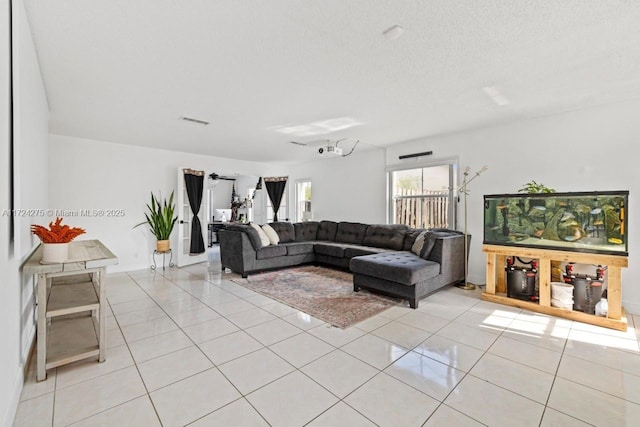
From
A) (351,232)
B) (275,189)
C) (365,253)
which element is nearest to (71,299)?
(365,253)

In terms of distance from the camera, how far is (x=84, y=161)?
488 centimetres

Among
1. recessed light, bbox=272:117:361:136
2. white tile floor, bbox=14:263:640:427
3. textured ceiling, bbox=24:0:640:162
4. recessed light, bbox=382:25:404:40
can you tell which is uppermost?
recessed light, bbox=272:117:361:136

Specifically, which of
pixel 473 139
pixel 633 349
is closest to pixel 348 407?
pixel 633 349

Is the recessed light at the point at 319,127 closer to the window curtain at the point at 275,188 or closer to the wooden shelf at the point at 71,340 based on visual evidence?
the window curtain at the point at 275,188

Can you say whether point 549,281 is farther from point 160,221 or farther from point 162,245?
point 160,221

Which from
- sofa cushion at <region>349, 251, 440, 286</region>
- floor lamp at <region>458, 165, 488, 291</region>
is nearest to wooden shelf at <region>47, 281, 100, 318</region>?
sofa cushion at <region>349, 251, 440, 286</region>

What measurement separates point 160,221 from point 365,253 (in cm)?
380

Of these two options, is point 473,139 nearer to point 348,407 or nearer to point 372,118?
point 372,118

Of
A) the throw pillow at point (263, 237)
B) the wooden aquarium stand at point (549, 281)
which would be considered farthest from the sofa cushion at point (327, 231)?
the wooden aquarium stand at point (549, 281)

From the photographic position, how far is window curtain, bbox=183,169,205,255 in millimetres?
5902

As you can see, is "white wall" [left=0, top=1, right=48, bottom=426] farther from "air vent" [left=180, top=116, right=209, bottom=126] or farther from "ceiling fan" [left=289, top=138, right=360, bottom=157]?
"ceiling fan" [left=289, top=138, right=360, bottom=157]

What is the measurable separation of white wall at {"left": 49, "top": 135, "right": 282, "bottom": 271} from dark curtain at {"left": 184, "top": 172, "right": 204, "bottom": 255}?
293mm

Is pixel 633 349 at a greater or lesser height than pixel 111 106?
lesser

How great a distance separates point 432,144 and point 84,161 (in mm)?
5911
